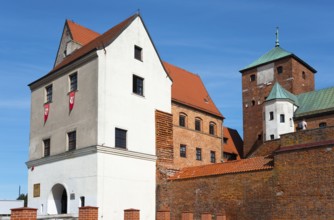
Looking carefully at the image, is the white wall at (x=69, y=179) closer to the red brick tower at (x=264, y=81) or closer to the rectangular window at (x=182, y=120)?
the rectangular window at (x=182, y=120)

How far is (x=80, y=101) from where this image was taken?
2431cm

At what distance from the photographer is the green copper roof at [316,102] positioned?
3859 cm

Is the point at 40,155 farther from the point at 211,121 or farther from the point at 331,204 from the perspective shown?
the point at 331,204

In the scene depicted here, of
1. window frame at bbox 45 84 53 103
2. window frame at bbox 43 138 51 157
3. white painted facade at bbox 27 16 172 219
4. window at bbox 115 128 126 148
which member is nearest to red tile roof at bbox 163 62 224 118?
white painted facade at bbox 27 16 172 219

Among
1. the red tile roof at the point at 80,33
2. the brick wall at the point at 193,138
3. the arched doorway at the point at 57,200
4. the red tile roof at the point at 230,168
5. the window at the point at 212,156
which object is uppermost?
the red tile roof at the point at 80,33

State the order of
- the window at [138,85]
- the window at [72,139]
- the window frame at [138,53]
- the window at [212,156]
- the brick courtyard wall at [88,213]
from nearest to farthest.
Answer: the brick courtyard wall at [88,213] → the window at [72,139] → the window at [138,85] → the window frame at [138,53] → the window at [212,156]

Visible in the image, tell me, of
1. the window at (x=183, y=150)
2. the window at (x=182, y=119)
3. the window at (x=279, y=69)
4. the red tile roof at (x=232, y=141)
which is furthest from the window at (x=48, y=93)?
the window at (x=279, y=69)

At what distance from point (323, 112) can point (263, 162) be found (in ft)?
63.1

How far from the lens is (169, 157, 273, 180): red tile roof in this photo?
2094 centimetres

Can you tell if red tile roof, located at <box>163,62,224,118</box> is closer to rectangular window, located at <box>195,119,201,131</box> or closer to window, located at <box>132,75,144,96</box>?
rectangular window, located at <box>195,119,201,131</box>

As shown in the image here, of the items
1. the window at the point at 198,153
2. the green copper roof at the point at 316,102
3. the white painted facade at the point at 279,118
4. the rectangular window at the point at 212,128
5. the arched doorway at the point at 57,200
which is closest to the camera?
the arched doorway at the point at 57,200

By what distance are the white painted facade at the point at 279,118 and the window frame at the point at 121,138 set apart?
1945cm

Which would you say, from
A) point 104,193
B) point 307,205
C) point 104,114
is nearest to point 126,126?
point 104,114

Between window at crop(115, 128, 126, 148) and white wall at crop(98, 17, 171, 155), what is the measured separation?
0.81ft
